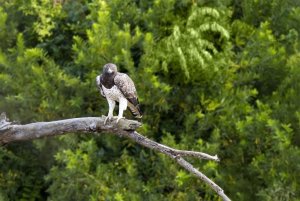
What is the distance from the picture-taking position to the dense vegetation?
19.0 ft

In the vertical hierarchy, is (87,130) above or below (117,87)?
below

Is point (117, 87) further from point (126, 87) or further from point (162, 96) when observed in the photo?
point (162, 96)

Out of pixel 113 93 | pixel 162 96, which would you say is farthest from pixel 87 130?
pixel 162 96

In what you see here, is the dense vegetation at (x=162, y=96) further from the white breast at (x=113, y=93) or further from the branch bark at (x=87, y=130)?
the branch bark at (x=87, y=130)

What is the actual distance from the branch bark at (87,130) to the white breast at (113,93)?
249 millimetres

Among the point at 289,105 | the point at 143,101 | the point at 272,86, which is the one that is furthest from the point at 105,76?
the point at 272,86

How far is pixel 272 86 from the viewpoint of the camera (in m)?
6.62

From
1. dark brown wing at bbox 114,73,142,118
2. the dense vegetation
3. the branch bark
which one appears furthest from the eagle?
the dense vegetation

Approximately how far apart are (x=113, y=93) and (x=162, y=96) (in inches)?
71.7

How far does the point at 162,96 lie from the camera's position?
6.07 m

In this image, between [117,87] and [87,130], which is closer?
[87,130]

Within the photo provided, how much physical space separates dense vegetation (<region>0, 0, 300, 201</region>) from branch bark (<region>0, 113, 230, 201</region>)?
1563mm

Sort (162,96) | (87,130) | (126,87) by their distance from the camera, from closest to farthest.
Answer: (87,130) → (126,87) → (162,96)

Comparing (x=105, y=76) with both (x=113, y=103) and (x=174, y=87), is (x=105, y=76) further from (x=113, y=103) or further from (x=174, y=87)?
(x=174, y=87)
